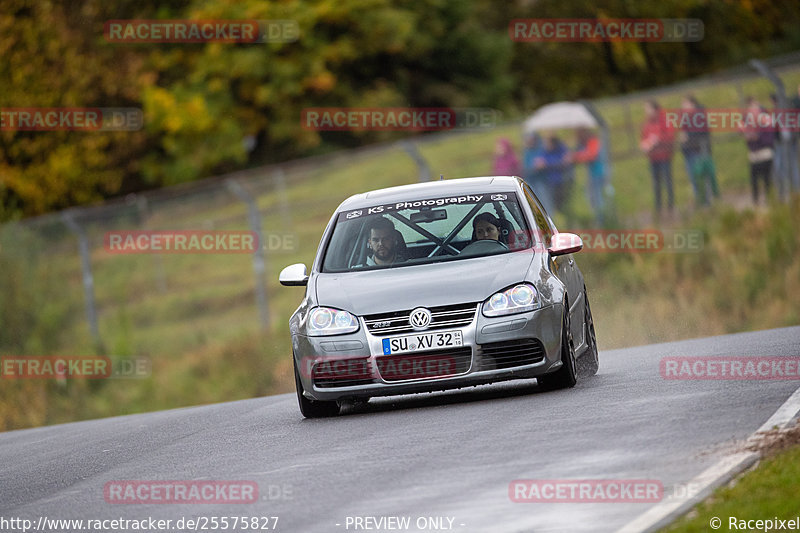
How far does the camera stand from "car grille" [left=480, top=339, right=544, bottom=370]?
430 inches

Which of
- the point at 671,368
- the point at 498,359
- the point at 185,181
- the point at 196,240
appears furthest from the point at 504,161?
the point at 185,181

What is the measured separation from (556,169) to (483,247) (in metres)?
12.6

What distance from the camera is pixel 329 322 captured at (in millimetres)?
11180

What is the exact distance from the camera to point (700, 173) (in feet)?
79.4

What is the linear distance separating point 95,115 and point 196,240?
1506 cm

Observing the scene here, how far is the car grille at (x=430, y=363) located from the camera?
→ 10.9 metres

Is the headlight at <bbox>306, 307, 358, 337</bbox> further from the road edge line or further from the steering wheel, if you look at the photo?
the road edge line

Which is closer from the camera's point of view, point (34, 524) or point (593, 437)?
point (34, 524)

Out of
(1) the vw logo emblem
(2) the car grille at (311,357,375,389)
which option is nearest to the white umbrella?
(2) the car grille at (311,357,375,389)

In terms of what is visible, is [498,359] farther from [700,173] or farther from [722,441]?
[700,173]
